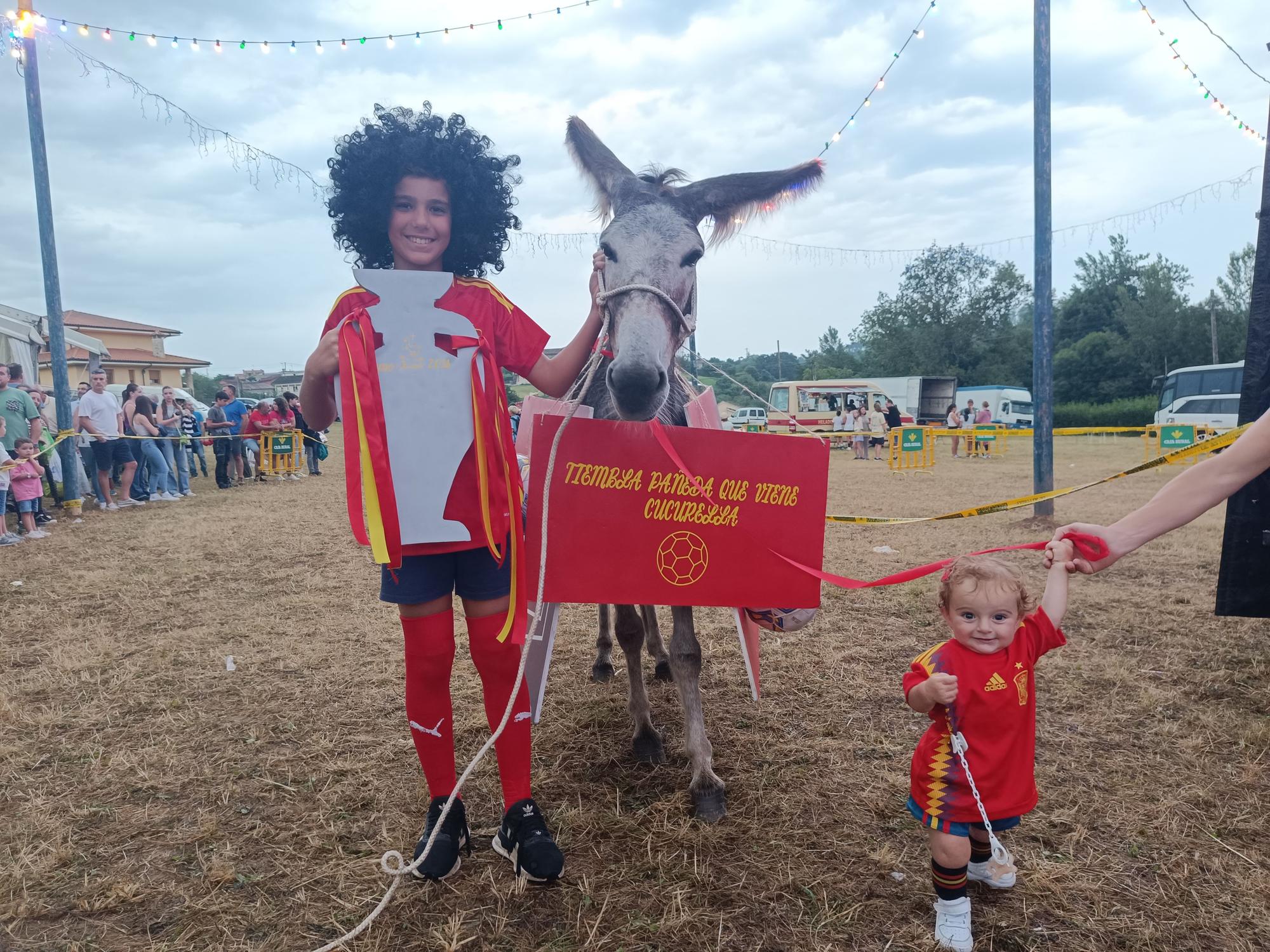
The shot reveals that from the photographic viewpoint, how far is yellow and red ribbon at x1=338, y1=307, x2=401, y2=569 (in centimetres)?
194

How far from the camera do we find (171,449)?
12.0 meters

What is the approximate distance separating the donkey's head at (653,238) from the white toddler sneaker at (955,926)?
1574 millimetres

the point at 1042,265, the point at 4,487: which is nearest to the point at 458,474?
the point at 1042,265

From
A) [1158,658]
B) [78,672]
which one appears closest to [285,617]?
[78,672]

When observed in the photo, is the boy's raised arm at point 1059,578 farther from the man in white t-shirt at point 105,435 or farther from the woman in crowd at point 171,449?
the woman in crowd at point 171,449

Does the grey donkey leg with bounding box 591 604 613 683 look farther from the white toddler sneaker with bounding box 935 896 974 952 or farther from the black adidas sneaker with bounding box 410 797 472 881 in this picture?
the white toddler sneaker with bounding box 935 896 974 952

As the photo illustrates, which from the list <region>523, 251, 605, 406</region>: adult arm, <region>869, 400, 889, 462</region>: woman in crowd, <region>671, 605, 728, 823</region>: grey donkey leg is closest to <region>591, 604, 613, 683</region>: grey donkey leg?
<region>671, 605, 728, 823</region>: grey donkey leg

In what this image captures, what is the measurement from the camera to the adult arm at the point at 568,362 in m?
2.26

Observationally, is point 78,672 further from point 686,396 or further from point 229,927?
point 686,396

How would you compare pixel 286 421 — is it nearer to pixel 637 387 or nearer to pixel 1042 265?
pixel 1042 265

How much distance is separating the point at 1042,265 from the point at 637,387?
7189mm

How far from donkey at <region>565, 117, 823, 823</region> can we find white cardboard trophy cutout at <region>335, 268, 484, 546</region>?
481 mm

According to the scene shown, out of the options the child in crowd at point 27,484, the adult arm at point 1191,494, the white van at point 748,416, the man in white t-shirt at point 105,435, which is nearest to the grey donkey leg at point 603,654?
the adult arm at point 1191,494

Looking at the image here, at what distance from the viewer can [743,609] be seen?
2611 millimetres
